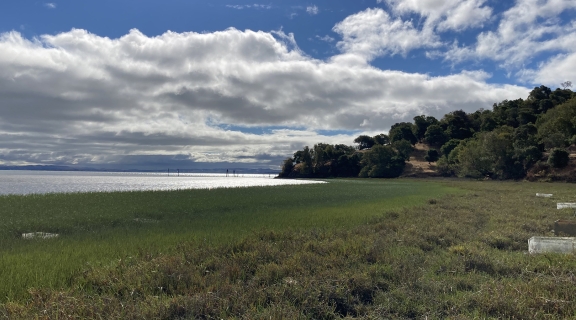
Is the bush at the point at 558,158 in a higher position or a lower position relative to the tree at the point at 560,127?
lower

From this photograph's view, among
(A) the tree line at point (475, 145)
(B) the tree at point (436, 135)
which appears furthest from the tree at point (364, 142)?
(B) the tree at point (436, 135)

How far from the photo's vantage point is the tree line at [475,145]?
77750 millimetres

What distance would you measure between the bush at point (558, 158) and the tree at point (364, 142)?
94.0 meters

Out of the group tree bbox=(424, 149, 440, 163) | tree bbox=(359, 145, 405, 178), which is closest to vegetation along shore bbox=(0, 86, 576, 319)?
tree bbox=(359, 145, 405, 178)

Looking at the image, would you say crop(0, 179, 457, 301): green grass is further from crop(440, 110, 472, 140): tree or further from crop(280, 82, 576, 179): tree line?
crop(440, 110, 472, 140): tree

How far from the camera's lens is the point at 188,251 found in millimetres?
9641

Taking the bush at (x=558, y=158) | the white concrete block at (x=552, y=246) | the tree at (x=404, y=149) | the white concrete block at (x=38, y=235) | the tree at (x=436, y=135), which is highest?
the tree at (x=436, y=135)

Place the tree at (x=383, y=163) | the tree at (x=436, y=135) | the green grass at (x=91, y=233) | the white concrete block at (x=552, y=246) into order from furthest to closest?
the tree at (x=436, y=135) < the tree at (x=383, y=163) < the white concrete block at (x=552, y=246) < the green grass at (x=91, y=233)

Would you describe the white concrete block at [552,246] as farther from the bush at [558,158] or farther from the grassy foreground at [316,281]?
the bush at [558,158]

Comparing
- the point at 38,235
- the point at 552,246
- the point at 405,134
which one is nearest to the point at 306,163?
the point at 405,134

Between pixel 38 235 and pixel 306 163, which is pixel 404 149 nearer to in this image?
pixel 306 163

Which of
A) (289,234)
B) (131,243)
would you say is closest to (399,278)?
(289,234)

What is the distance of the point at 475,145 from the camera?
294 feet

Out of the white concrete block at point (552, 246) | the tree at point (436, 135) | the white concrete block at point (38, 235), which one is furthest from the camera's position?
the tree at point (436, 135)
